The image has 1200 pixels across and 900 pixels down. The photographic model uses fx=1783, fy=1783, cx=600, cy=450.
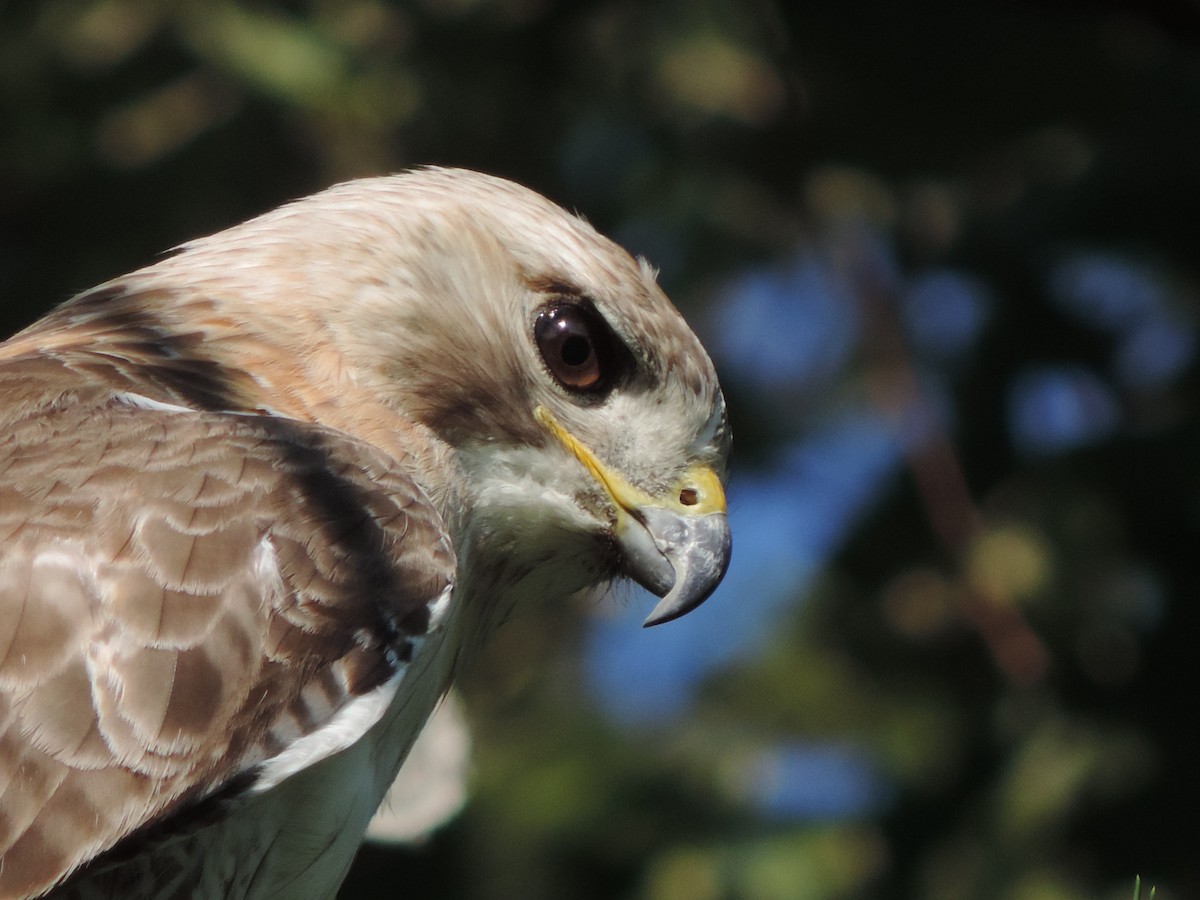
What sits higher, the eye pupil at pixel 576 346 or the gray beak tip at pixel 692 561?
the eye pupil at pixel 576 346

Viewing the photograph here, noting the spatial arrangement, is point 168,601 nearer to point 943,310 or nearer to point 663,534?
point 663,534

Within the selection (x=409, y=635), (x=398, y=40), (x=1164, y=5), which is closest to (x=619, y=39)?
(x=398, y=40)

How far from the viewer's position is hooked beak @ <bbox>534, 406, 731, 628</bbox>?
351cm

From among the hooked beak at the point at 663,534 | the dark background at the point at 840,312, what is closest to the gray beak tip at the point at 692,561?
the hooked beak at the point at 663,534

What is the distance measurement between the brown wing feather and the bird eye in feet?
2.34

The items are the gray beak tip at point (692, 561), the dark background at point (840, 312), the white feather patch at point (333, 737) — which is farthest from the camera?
the dark background at point (840, 312)

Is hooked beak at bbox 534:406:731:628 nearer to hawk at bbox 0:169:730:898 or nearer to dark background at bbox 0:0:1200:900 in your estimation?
hawk at bbox 0:169:730:898

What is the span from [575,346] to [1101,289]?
285 centimetres

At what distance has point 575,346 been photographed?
144 inches

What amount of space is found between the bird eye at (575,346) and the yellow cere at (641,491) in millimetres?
100

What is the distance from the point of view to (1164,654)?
17.9 ft

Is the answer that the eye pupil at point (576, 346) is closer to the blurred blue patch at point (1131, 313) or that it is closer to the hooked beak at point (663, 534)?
the hooked beak at point (663, 534)

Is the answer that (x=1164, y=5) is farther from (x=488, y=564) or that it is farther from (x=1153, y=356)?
(x=488, y=564)

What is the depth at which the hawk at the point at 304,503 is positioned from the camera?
251cm
